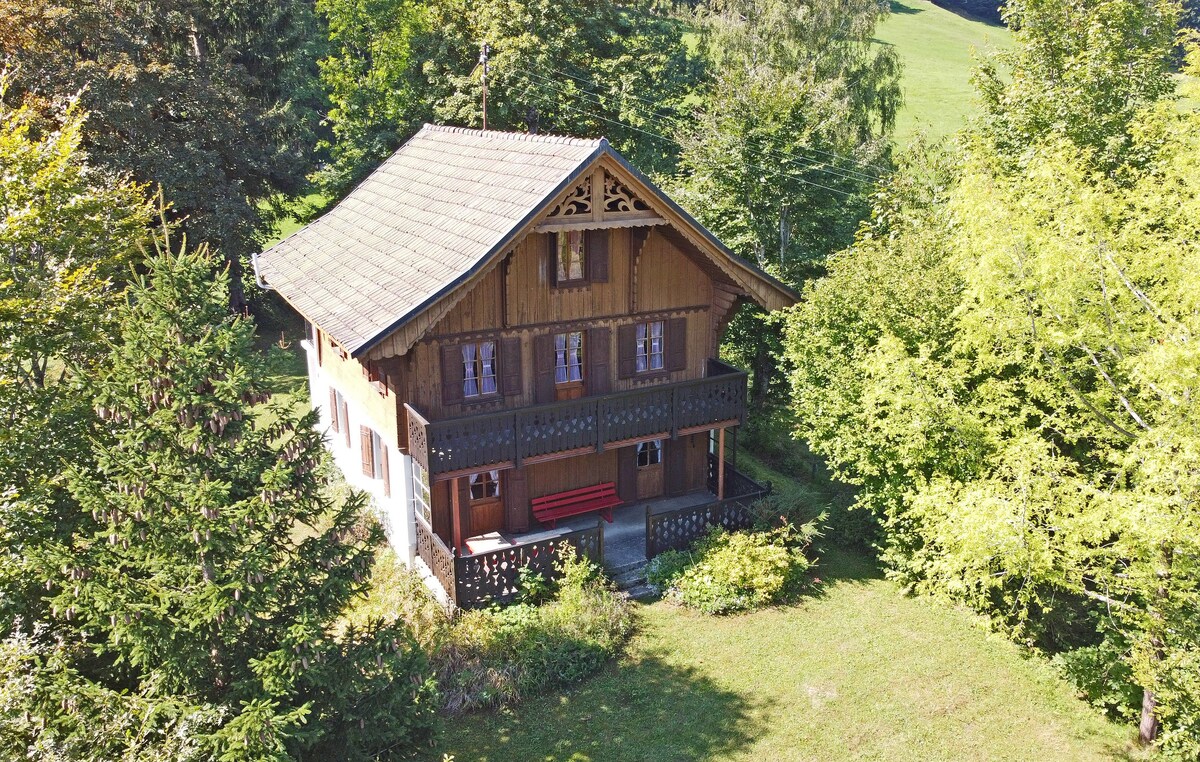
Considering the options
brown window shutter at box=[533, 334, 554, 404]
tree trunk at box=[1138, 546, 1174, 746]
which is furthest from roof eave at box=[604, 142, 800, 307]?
tree trunk at box=[1138, 546, 1174, 746]

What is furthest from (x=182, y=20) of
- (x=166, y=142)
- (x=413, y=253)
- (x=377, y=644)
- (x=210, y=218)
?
(x=377, y=644)

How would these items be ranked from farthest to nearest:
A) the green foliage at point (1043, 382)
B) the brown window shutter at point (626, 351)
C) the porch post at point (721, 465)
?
the porch post at point (721, 465) → the brown window shutter at point (626, 351) → the green foliage at point (1043, 382)

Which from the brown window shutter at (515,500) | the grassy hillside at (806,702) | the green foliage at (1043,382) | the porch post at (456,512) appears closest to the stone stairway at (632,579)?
the grassy hillside at (806,702)

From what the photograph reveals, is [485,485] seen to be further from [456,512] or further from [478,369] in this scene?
[478,369]

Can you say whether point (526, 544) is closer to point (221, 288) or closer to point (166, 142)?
point (221, 288)

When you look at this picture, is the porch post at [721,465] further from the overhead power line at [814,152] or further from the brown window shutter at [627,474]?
the overhead power line at [814,152]
